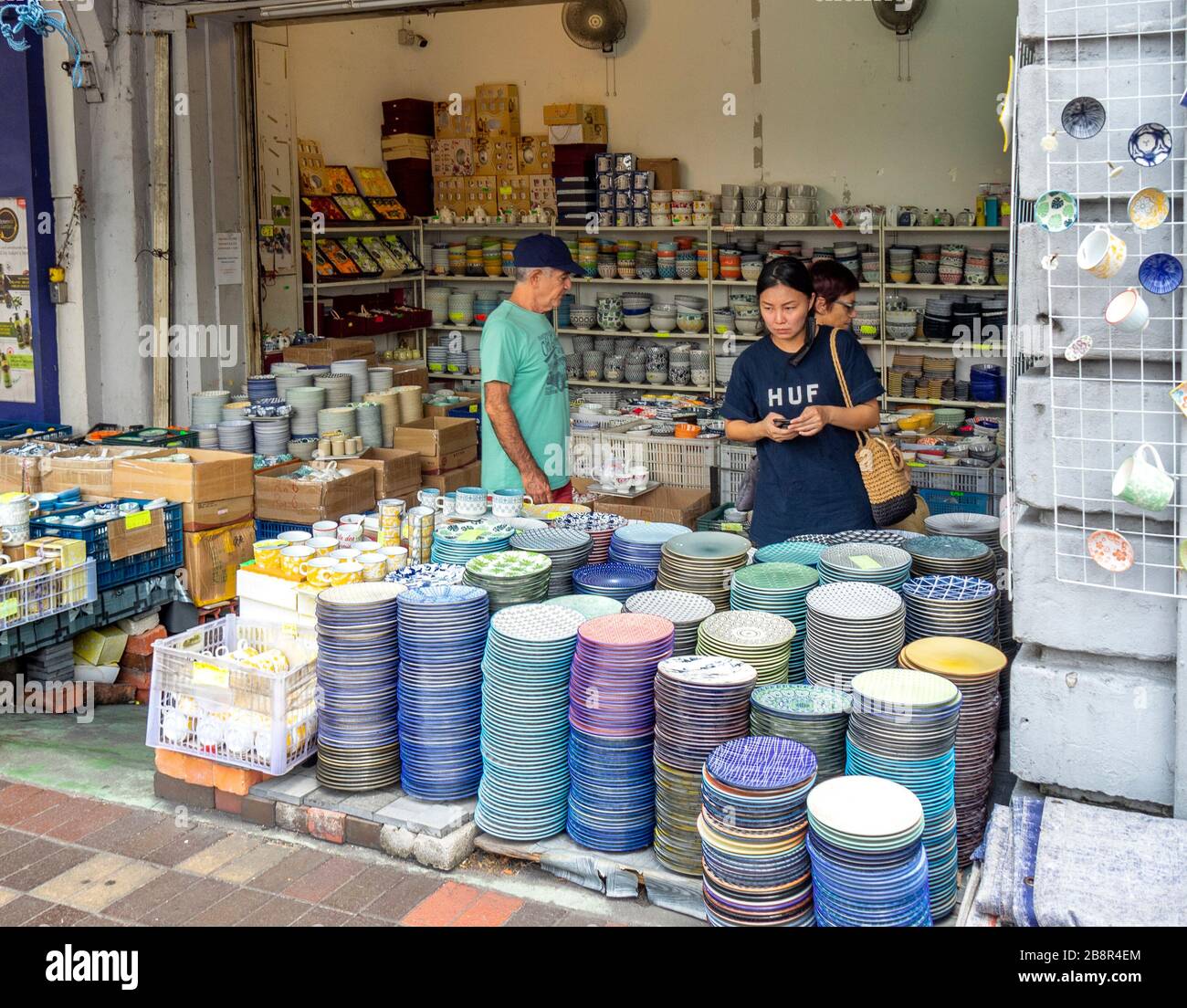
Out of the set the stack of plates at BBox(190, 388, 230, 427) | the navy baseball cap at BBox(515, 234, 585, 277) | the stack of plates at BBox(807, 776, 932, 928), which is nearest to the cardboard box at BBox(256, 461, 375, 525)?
the stack of plates at BBox(190, 388, 230, 427)

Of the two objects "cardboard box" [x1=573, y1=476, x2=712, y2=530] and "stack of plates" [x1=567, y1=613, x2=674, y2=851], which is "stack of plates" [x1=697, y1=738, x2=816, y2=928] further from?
"cardboard box" [x1=573, y1=476, x2=712, y2=530]

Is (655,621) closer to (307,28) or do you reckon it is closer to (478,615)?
(478,615)

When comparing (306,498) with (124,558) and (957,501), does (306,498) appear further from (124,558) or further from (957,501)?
(957,501)

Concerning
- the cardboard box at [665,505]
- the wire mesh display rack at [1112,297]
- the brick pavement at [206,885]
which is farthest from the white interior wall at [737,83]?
the brick pavement at [206,885]

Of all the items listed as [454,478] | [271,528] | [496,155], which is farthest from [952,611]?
[496,155]

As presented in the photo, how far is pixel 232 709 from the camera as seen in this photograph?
158 inches

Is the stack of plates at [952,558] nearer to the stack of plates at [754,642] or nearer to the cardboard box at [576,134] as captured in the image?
the stack of plates at [754,642]

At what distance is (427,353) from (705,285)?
2.53 metres

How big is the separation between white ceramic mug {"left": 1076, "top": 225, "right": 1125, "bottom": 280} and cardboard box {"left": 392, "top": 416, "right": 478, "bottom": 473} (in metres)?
4.61

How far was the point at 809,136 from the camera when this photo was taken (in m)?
9.75

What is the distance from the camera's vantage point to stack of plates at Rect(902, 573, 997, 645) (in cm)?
352

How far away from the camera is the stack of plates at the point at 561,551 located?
4.10 meters

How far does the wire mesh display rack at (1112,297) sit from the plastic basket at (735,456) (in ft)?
12.9

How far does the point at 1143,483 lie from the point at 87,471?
15.9 feet
